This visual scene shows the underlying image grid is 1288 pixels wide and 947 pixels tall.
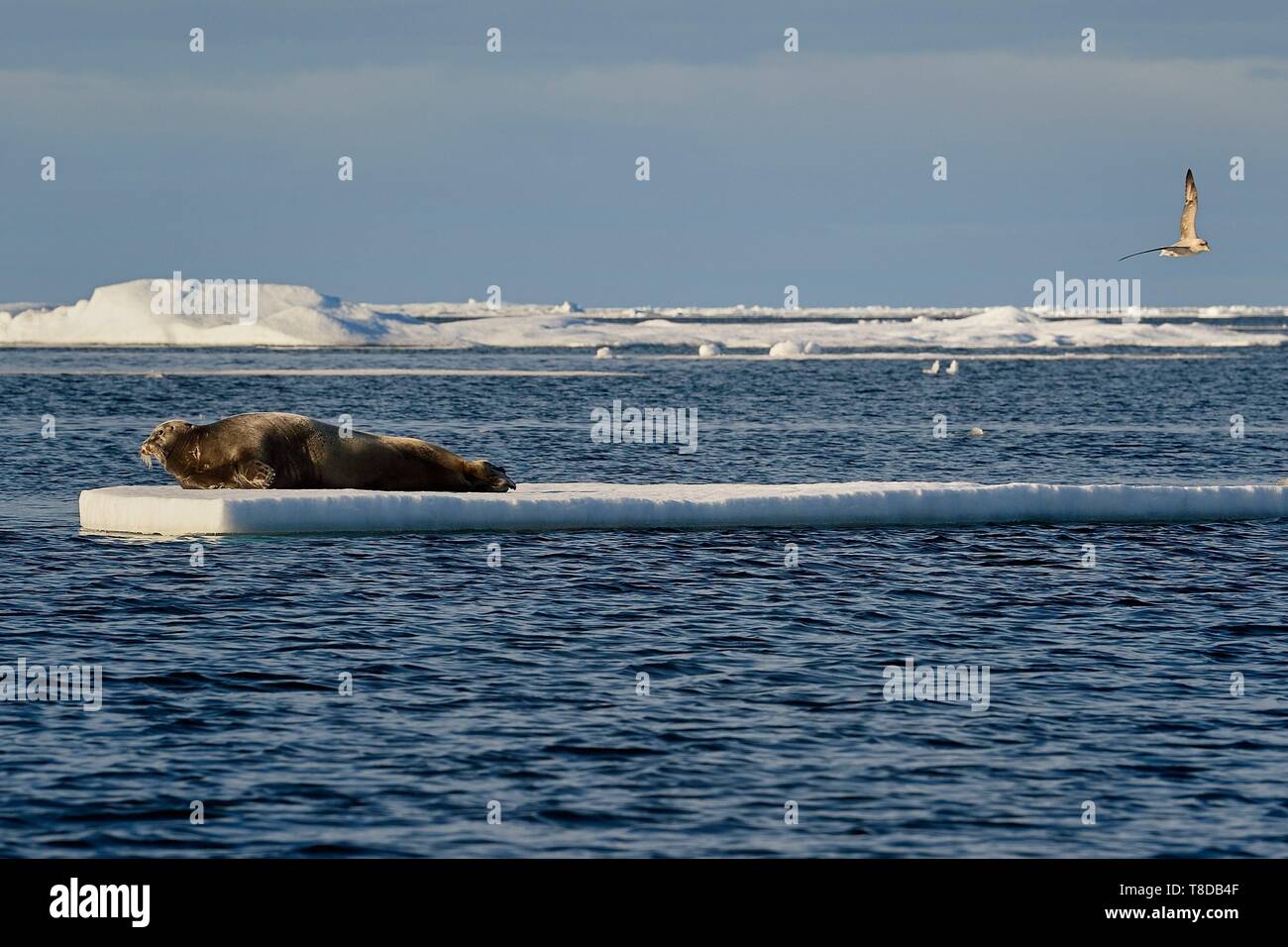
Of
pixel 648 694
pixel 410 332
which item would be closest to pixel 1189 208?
pixel 648 694

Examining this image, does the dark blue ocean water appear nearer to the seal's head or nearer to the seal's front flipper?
the seal's front flipper

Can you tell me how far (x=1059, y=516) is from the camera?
2284 cm

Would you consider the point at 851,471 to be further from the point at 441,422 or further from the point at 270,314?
the point at 270,314

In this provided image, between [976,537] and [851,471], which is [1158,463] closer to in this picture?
[851,471]

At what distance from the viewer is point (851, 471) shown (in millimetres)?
31953

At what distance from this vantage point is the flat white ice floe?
2058cm

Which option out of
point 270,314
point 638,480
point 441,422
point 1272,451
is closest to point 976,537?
point 638,480

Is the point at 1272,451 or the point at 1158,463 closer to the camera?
the point at 1158,463

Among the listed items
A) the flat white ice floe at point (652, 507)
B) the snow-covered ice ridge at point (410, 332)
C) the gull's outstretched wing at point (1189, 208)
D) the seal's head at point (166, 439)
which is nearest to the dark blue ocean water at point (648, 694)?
the flat white ice floe at point (652, 507)

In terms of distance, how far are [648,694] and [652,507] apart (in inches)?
340
